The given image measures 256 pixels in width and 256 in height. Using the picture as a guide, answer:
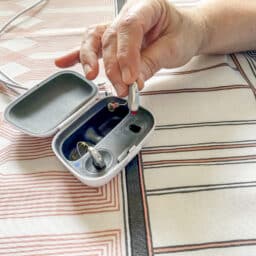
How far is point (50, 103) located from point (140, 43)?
13 cm

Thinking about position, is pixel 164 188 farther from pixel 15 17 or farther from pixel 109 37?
pixel 15 17

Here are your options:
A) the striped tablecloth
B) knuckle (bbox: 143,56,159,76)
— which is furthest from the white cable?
knuckle (bbox: 143,56,159,76)

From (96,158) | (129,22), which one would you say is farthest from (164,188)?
(129,22)

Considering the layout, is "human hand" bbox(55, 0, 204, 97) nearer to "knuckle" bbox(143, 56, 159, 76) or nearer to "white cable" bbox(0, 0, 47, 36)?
"knuckle" bbox(143, 56, 159, 76)

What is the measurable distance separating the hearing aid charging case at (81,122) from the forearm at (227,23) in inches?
6.8

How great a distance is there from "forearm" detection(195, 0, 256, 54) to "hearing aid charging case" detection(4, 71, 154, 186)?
17 cm

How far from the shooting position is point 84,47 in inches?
16.2

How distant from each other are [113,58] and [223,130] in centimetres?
15

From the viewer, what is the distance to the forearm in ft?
1.47

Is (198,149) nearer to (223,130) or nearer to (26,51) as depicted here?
(223,130)

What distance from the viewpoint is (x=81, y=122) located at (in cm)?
35

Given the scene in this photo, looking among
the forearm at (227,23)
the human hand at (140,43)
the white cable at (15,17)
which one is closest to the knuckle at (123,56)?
the human hand at (140,43)

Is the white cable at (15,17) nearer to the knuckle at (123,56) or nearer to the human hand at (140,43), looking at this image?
the human hand at (140,43)

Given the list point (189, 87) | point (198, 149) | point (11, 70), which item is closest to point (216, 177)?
point (198, 149)
